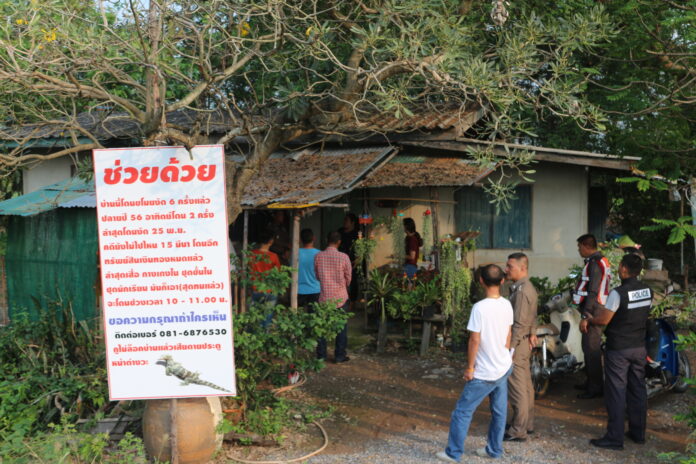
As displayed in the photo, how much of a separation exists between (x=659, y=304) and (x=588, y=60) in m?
9.57

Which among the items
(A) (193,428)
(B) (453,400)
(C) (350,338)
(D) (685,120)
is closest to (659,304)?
(D) (685,120)

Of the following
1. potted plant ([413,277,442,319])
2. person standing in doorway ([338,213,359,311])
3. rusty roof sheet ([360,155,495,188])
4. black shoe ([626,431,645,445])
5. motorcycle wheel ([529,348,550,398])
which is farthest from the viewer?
person standing in doorway ([338,213,359,311])

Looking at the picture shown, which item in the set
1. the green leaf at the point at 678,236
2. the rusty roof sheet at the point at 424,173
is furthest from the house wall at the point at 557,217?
the green leaf at the point at 678,236

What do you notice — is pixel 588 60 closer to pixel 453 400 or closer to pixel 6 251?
pixel 453 400

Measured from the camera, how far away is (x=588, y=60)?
Answer: 15.6 meters

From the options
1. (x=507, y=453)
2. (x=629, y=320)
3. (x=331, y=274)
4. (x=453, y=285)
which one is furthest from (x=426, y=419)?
(x=453, y=285)

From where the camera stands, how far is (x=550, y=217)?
39.5 feet

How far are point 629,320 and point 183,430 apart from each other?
3970 mm

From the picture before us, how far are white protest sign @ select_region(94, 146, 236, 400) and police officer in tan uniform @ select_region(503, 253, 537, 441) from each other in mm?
2660

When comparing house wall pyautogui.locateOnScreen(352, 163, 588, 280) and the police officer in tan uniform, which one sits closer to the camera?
the police officer in tan uniform

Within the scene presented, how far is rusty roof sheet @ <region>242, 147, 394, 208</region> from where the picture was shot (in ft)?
29.1

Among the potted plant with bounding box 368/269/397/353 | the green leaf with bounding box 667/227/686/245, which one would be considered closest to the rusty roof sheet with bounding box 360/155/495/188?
the potted plant with bounding box 368/269/397/353

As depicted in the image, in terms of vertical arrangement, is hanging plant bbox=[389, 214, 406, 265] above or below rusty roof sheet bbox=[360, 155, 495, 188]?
below

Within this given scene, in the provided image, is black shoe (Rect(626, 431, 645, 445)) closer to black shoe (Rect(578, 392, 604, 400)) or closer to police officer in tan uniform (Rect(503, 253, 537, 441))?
police officer in tan uniform (Rect(503, 253, 537, 441))
